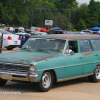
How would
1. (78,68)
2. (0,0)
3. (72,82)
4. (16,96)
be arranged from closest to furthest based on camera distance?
(16,96) < (78,68) < (72,82) < (0,0)

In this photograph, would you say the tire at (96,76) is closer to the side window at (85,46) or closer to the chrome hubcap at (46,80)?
the side window at (85,46)

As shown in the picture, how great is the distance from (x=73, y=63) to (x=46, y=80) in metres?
1.20

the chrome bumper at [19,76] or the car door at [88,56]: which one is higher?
the car door at [88,56]

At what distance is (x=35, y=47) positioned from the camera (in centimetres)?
784

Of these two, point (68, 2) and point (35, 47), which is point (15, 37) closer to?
point (35, 47)

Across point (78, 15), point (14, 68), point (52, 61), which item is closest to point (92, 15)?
point (78, 15)

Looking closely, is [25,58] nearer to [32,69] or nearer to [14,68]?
[14,68]

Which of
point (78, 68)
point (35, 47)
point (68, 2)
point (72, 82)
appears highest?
point (68, 2)

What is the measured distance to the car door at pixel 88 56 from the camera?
8.04 metres

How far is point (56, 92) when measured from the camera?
6.71m

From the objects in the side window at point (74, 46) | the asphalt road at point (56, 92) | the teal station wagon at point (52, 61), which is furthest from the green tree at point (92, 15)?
the asphalt road at point (56, 92)

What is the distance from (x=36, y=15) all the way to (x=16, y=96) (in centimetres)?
10927

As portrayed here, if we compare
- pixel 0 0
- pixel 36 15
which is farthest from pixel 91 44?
pixel 36 15

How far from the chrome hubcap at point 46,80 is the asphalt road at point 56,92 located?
0.68 feet
